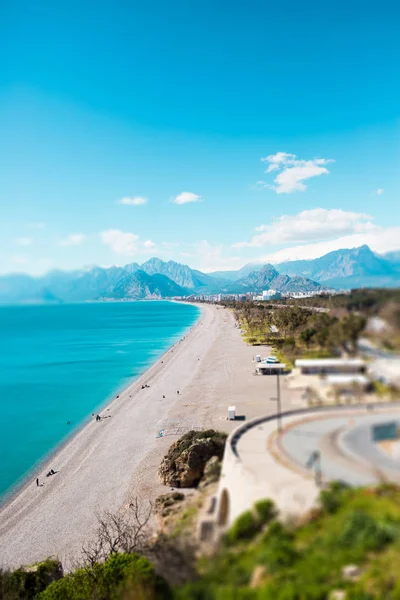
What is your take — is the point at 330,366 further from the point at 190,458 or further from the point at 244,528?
the point at 190,458

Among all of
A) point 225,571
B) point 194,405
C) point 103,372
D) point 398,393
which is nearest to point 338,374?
point 398,393

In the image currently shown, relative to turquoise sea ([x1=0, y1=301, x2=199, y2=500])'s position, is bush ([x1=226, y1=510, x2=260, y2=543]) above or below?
above

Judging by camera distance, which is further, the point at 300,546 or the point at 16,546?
the point at 16,546

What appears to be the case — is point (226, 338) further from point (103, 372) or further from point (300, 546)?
point (300, 546)

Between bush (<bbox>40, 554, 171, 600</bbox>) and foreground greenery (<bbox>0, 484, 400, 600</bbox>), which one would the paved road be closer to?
foreground greenery (<bbox>0, 484, 400, 600</bbox>)

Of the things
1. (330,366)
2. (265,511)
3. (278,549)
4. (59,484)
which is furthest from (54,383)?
(278,549)

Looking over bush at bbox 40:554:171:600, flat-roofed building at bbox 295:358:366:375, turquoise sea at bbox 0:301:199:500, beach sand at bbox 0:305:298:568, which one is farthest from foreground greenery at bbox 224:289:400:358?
turquoise sea at bbox 0:301:199:500
